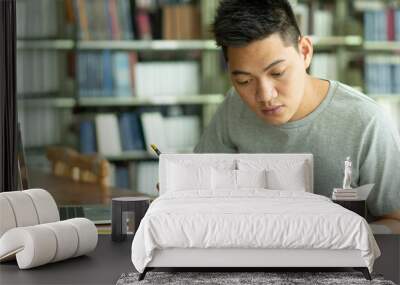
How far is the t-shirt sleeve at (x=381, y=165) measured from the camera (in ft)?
19.1

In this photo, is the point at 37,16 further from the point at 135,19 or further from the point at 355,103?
the point at 355,103

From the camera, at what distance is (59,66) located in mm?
6125

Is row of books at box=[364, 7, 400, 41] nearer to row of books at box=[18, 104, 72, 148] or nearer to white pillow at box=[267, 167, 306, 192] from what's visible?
white pillow at box=[267, 167, 306, 192]

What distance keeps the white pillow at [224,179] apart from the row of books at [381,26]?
165 cm

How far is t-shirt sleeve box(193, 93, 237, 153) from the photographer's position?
605 centimetres

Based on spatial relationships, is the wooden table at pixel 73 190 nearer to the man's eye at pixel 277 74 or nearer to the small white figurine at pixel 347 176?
the man's eye at pixel 277 74

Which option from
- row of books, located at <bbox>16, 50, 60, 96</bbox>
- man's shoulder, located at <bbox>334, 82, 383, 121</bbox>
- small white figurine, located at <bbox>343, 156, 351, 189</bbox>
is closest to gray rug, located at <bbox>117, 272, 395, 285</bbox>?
small white figurine, located at <bbox>343, 156, 351, 189</bbox>

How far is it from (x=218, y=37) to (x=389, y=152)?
1437 mm

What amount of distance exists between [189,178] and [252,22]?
122 cm

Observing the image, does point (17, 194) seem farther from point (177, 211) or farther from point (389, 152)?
point (389, 152)

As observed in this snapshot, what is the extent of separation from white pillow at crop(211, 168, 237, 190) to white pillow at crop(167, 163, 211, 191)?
0.04 metres

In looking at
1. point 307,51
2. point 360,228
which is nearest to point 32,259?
point 360,228

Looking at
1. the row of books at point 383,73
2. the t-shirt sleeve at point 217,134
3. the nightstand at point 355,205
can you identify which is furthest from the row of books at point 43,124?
the row of books at point 383,73

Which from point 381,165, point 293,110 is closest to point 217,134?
point 293,110
